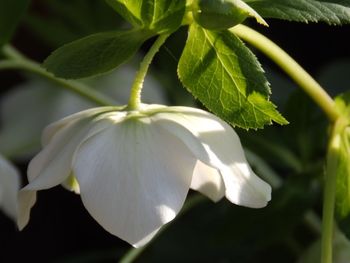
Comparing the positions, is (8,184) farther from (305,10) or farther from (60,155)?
(305,10)

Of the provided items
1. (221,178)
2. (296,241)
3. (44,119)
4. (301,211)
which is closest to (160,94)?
(44,119)

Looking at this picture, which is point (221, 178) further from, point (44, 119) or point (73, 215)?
point (73, 215)

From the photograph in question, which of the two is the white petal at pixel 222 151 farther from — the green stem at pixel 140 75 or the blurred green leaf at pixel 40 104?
the blurred green leaf at pixel 40 104

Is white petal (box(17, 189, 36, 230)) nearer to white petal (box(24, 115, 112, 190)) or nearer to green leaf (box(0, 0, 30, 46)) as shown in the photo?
white petal (box(24, 115, 112, 190))

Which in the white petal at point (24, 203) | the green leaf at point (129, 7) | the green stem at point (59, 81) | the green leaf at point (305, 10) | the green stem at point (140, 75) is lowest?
the green stem at point (59, 81)

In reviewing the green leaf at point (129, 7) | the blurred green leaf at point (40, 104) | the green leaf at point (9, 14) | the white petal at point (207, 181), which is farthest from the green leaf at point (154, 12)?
the blurred green leaf at point (40, 104)

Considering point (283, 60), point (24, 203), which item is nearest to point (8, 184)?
point (24, 203)
